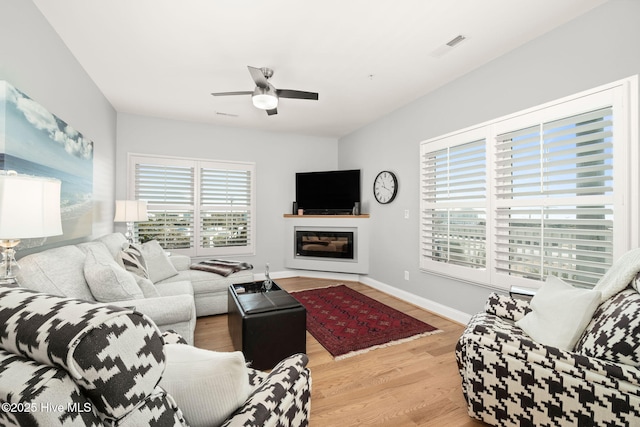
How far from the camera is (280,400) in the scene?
947mm

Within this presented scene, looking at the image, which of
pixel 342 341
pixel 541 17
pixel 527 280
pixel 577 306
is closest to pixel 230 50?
pixel 541 17

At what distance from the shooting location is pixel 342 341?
266 centimetres

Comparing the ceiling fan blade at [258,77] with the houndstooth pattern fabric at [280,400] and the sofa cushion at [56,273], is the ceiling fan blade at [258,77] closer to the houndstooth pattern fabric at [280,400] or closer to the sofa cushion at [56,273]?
the sofa cushion at [56,273]

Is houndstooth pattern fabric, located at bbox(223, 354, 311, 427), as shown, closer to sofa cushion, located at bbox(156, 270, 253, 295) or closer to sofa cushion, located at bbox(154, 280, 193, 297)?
sofa cushion, located at bbox(154, 280, 193, 297)

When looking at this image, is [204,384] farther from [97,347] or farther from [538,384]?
[538,384]

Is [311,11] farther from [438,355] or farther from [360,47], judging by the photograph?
[438,355]

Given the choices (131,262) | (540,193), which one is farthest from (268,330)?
(540,193)

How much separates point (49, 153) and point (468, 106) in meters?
3.91

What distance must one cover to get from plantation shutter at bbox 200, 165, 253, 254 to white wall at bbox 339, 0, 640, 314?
206 centimetres

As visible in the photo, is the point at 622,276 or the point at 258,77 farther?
the point at 258,77

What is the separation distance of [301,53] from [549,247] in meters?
2.78

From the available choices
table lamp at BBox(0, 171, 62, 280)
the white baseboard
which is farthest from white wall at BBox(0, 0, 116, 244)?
the white baseboard

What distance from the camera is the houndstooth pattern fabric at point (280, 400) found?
2.73ft

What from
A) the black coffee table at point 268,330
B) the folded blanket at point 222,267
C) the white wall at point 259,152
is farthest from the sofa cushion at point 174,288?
the white wall at point 259,152
